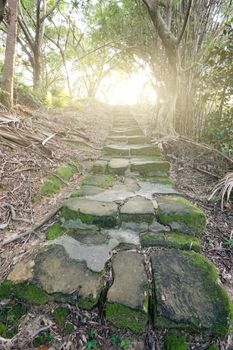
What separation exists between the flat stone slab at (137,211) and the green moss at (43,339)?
0.94 meters

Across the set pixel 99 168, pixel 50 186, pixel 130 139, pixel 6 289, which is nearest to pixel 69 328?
pixel 6 289

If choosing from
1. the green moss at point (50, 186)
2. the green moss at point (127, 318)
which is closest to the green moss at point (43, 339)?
the green moss at point (127, 318)

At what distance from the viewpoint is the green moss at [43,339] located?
1.15 meters

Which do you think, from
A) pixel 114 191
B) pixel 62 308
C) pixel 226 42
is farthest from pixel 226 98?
pixel 62 308

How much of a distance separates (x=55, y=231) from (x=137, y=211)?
→ 2.14 feet

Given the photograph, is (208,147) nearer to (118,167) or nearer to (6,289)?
(118,167)

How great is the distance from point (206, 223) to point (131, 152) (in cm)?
193

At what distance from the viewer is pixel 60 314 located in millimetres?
1256

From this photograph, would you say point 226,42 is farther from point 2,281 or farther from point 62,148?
point 2,281

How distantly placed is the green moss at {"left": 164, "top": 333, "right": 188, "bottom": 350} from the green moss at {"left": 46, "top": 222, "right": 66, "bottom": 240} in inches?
37.2

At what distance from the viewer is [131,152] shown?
364 cm

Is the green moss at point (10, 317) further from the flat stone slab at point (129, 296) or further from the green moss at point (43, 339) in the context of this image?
the flat stone slab at point (129, 296)

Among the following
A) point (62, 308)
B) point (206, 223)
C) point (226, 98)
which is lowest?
point (62, 308)

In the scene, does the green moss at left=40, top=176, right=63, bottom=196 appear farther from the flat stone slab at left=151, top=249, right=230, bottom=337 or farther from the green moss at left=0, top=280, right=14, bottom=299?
the flat stone slab at left=151, top=249, right=230, bottom=337
